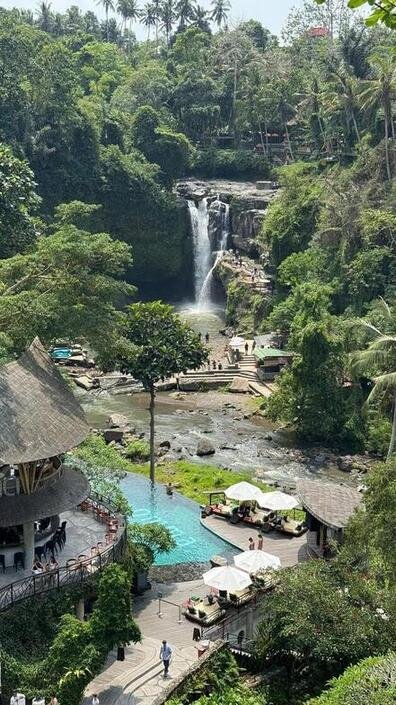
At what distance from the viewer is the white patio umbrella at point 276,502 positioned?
34.2 m

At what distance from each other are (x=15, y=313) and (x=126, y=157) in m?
52.6

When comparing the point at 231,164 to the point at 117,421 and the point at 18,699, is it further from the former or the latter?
the point at 18,699

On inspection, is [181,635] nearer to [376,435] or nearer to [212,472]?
[212,472]

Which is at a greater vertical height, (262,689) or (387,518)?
(387,518)

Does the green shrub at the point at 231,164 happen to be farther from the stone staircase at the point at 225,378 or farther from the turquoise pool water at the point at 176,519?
the turquoise pool water at the point at 176,519

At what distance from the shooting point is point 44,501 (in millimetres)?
25859

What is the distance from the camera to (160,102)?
328ft

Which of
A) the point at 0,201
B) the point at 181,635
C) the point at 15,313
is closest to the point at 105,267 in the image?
the point at 15,313

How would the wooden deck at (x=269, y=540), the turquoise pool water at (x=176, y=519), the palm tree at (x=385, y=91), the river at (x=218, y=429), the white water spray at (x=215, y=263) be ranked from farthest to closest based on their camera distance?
1. the white water spray at (x=215, y=263)
2. the palm tree at (x=385, y=91)
3. the river at (x=218, y=429)
4. the turquoise pool water at (x=176, y=519)
5. the wooden deck at (x=269, y=540)

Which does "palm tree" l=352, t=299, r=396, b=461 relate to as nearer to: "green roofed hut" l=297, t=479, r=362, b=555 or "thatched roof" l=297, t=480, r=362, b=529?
"thatched roof" l=297, t=480, r=362, b=529

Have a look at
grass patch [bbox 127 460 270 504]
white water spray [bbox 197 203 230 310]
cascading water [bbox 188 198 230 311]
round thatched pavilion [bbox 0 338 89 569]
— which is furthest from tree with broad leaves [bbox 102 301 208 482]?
cascading water [bbox 188 198 230 311]

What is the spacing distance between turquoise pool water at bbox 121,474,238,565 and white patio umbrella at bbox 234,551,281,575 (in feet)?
12.4

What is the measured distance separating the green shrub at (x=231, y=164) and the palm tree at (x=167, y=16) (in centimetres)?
3881

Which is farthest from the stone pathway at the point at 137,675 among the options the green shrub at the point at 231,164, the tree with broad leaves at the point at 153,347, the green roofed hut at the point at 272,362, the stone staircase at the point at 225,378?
the green shrub at the point at 231,164
